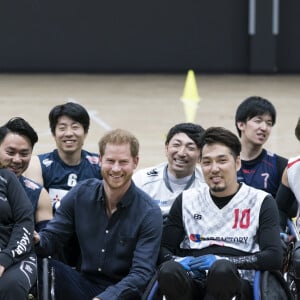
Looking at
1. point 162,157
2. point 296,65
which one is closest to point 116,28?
point 296,65

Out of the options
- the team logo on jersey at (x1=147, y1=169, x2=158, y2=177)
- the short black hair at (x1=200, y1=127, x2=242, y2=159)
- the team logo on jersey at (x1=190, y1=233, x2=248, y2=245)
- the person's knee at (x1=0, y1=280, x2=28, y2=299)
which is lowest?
the person's knee at (x1=0, y1=280, x2=28, y2=299)

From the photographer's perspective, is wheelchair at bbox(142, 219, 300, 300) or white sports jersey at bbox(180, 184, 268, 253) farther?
white sports jersey at bbox(180, 184, 268, 253)

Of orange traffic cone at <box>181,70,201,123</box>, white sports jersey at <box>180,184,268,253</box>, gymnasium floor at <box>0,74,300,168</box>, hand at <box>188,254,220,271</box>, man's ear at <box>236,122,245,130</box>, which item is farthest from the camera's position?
orange traffic cone at <box>181,70,201,123</box>

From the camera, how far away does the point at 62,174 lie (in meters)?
6.10

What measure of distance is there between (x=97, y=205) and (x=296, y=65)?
490 inches

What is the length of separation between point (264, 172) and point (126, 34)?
10.9 m

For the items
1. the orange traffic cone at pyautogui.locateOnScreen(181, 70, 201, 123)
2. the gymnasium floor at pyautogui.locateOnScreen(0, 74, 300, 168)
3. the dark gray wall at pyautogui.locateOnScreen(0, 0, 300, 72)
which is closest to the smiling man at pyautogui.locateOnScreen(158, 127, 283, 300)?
the gymnasium floor at pyautogui.locateOnScreen(0, 74, 300, 168)

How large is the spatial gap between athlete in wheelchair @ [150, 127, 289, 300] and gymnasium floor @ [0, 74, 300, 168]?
15.5 ft

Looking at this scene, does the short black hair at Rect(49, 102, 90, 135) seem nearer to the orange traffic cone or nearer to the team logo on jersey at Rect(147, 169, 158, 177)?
the team logo on jersey at Rect(147, 169, 158, 177)

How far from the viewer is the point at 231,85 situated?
15.6 m

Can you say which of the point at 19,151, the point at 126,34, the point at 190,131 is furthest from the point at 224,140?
the point at 126,34

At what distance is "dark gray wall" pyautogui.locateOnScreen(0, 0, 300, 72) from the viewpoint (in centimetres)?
1659

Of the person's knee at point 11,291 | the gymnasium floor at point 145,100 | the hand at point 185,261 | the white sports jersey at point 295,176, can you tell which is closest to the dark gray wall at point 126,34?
the gymnasium floor at point 145,100

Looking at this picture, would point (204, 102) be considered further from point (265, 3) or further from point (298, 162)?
point (298, 162)
